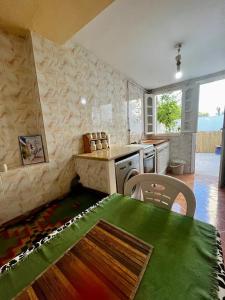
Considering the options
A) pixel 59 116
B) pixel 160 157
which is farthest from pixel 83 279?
pixel 160 157

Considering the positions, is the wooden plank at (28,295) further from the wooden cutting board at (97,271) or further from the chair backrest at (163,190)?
the chair backrest at (163,190)


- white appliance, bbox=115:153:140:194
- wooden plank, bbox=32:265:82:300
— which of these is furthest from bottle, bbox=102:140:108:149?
wooden plank, bbox=32:265:82:300

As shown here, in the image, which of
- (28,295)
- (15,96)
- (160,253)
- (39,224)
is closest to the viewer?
(28,295)

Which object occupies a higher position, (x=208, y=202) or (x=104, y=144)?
(x=104, y=144)

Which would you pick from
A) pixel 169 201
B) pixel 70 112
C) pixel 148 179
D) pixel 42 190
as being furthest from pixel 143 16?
pixel 42 190

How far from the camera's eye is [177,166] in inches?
143

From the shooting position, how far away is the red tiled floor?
6.23ft

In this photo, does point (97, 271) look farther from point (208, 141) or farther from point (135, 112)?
point (208, 141)

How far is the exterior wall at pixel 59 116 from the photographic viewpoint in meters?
1.50

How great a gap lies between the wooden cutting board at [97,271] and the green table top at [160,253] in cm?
3

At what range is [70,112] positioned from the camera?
1.91m

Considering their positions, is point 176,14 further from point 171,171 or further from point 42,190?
point 171,171

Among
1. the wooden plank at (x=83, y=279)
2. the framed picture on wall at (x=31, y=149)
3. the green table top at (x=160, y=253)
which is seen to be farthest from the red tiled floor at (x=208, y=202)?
the framed picture on wall at (x=31, y=149)

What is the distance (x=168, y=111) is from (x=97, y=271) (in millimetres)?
3961
